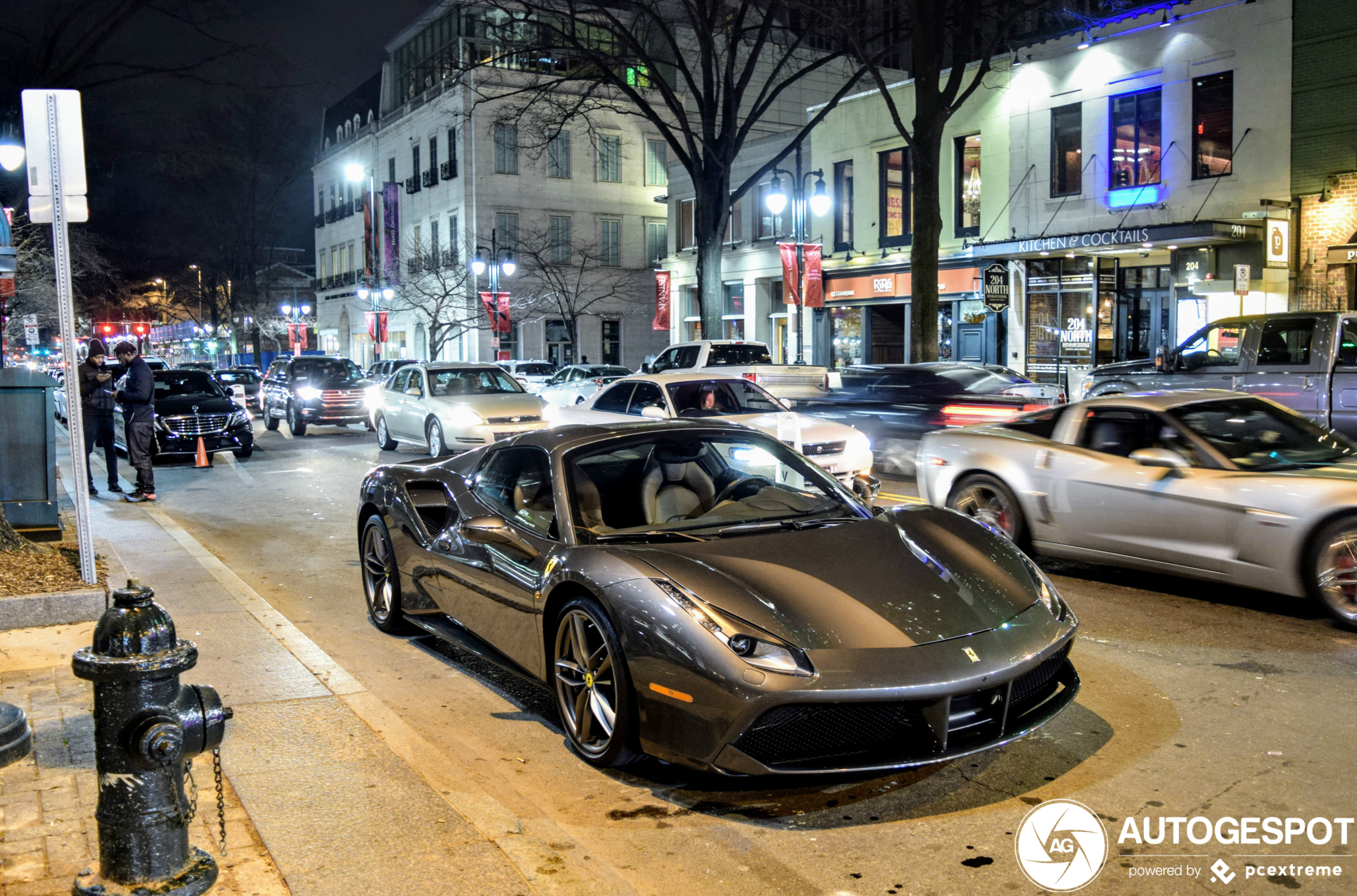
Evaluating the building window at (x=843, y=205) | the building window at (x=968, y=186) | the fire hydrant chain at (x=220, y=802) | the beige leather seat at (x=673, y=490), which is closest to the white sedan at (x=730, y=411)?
the beige leather seat at (x=673, y=490)

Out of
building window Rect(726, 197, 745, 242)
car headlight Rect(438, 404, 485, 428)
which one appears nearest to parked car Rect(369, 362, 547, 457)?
car headlight Rect(438, 404, 485, 428)

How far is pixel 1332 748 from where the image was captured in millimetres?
4727

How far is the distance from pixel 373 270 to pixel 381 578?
5910 cm

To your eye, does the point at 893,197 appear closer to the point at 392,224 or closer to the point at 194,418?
the point at 194,418

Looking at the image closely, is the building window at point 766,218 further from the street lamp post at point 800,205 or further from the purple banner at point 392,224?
the purple banner at point 392,224

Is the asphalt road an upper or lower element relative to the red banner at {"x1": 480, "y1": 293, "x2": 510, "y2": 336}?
lower

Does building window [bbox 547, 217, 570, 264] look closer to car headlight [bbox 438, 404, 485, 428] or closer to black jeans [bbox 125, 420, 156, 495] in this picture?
car headlight [bbox 438, 404, 485, 428]

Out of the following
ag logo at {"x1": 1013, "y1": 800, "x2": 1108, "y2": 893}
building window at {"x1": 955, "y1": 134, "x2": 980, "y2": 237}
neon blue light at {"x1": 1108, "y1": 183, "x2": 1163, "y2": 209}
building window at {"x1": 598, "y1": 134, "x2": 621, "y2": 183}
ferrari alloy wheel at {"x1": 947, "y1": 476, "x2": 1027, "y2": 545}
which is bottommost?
ag logo at {"x1": 1013, "y1": 800, "x2": 1108, "y2": 893}

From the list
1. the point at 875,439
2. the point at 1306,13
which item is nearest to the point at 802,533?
the point at 875,439

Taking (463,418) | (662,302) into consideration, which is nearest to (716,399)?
(463,418)

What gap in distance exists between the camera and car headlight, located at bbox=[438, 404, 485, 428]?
17.2m

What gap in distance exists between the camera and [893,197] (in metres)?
33.4

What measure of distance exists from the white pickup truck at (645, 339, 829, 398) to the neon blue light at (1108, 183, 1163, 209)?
1011cm

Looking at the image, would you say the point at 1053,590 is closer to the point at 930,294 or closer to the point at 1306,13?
the point at 930,294
